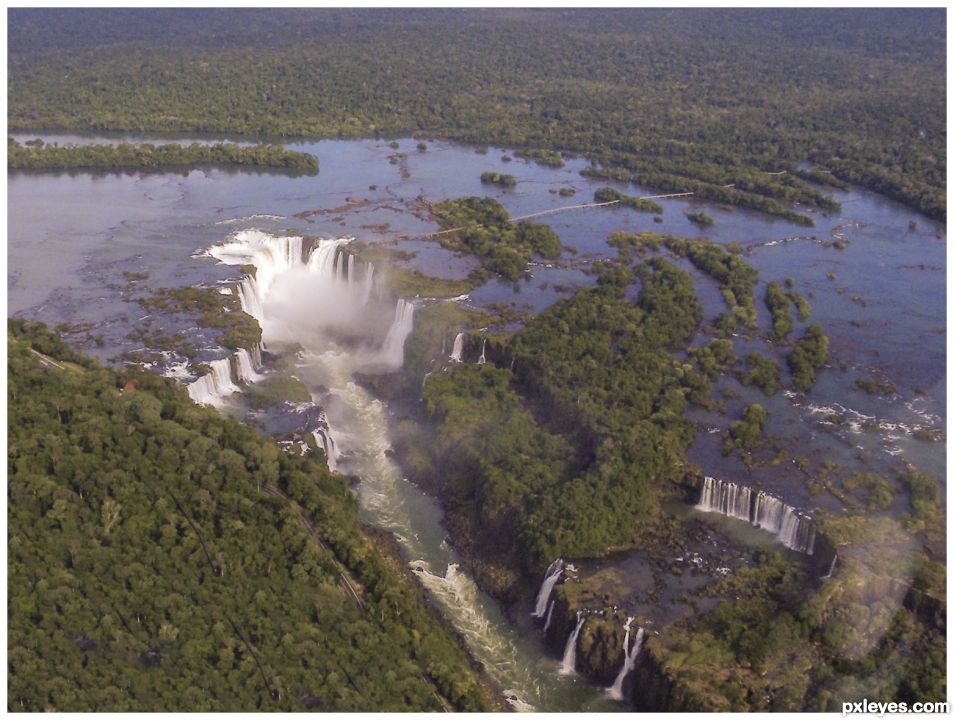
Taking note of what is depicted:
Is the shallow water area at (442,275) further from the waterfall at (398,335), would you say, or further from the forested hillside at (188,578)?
the forested hillside at (188,578)

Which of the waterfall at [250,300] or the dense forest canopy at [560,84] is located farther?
the dense forest canopy at [560,84]

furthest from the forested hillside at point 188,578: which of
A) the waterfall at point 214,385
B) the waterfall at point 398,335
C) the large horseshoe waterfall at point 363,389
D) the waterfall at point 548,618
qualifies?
the waterfall at point 398,335

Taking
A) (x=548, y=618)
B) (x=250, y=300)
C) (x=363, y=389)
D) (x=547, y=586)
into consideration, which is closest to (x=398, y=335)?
(x=363, y=389)

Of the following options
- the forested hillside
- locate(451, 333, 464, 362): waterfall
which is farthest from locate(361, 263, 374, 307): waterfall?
the forested hillside

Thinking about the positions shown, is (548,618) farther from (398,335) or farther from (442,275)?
(442,275)

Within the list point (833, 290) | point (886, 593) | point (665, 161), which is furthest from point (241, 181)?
point (886, 593)

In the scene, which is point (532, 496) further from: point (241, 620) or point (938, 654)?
point (938, 654)

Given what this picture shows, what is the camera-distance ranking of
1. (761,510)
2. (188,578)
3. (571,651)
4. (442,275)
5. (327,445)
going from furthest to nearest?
1. (442,275)
2. (327,445)
3. (761,510)
4. (571,651)
5. (188,578)
